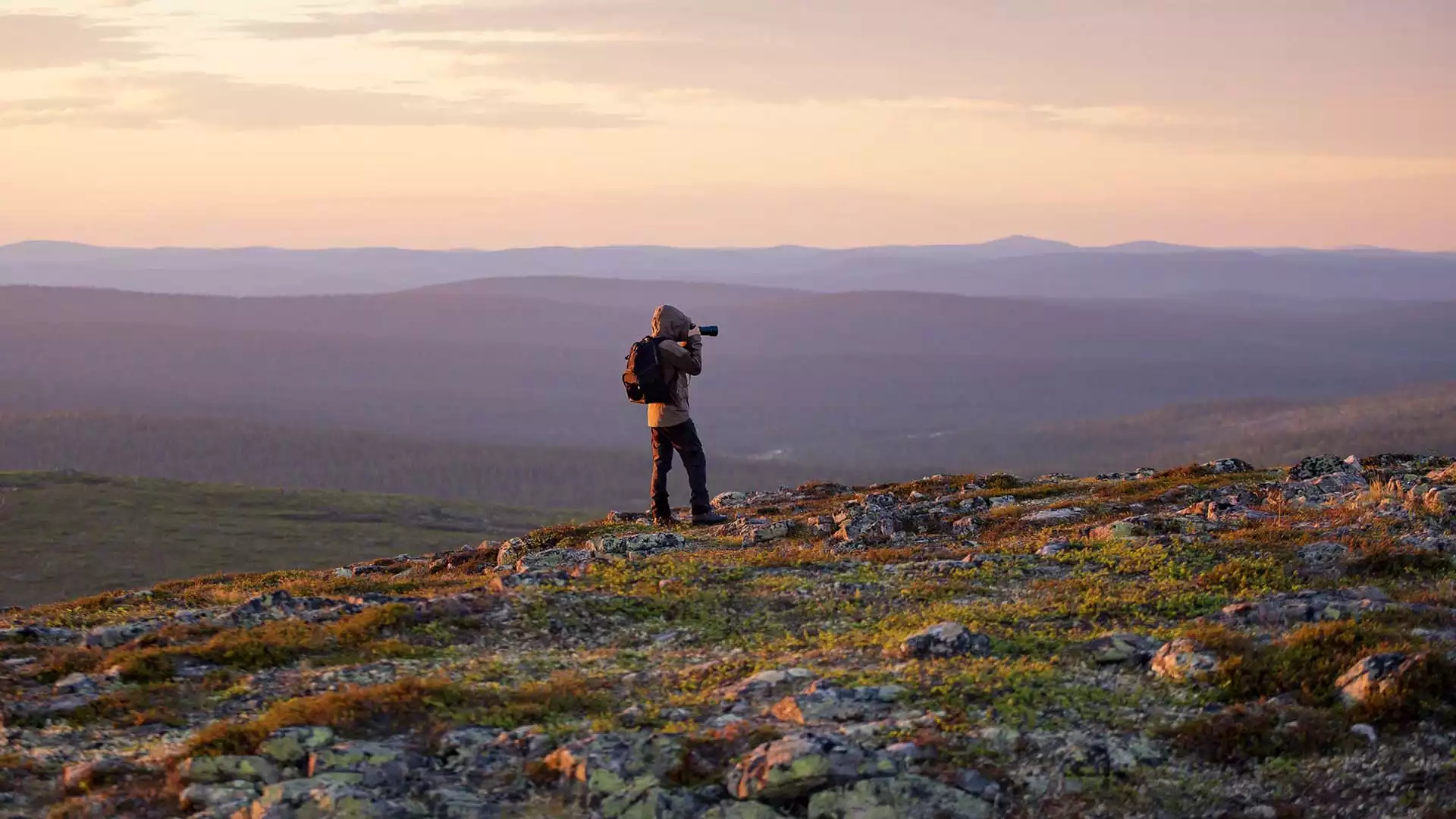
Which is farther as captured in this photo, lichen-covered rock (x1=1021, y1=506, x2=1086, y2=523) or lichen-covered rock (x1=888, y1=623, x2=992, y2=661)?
lichen-covered rock (x1=1021, y1=506, x2=1086, y2=523)

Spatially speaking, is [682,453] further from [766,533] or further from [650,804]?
[650,804]

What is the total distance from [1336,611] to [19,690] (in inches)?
535


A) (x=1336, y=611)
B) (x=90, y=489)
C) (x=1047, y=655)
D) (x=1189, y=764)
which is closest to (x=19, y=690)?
(x=1047, y=655)

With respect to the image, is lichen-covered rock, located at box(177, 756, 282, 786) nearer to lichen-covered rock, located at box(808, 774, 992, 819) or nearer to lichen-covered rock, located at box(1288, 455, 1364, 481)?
lichen-covered rock, located at box(808, 774, 992, 819)

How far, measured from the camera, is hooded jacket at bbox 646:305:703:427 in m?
22.6

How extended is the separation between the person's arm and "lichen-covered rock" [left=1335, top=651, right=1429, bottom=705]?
44.3 feet

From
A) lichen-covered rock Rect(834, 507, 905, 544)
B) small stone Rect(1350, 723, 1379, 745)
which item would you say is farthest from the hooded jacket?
small stone Rect(1350, 723, 1379, 745)

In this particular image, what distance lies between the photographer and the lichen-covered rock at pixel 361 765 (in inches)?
381

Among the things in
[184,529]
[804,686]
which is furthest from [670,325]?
[184,529]

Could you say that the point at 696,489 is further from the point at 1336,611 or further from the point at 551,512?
the point at 551,512

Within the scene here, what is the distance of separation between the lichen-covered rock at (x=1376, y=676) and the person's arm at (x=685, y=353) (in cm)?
1351

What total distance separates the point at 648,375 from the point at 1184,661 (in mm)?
12844

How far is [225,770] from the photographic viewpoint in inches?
383

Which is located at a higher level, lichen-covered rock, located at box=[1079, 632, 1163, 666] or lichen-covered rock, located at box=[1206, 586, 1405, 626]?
lichen-covered rock, located at box=[1206, 586, 1405, 626]
